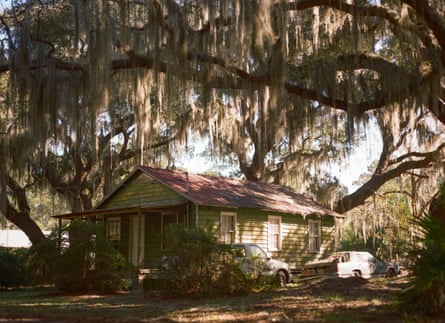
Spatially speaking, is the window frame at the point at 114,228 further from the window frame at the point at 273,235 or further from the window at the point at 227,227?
the window frame at the point at 273,235

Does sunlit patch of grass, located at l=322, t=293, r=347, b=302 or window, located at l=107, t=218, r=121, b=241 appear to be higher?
window, located at l=107, t=218, r=121, b=241

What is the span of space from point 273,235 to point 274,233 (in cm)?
9

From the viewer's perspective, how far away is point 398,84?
14188 mm

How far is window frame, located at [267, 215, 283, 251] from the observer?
2211 centimetres

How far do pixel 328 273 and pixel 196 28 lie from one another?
31.3 feet

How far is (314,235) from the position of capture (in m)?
24.0

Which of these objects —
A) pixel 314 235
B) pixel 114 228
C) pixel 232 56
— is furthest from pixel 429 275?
pixel 114 228

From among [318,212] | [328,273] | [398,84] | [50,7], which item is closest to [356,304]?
[398,84]

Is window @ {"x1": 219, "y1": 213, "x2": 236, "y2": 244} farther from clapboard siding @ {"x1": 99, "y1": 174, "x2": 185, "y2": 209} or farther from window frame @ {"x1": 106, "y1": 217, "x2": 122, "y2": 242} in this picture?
window frame @ {"x1": 106, "y1": 217, "x2": 122, "y2": 242}

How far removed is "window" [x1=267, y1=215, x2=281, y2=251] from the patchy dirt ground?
8404 millimetres

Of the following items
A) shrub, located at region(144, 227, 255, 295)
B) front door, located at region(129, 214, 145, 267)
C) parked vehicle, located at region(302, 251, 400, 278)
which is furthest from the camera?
front door, located at region(129, 214, 145, 267)

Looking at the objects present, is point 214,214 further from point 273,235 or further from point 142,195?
point 142,195

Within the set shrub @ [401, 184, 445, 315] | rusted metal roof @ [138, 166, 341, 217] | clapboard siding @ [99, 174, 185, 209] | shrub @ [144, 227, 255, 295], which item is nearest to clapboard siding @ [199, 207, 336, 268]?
rusted metal roof @ [138, 166, 341, 217]

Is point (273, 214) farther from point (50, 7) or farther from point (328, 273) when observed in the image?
point (50, 7)
